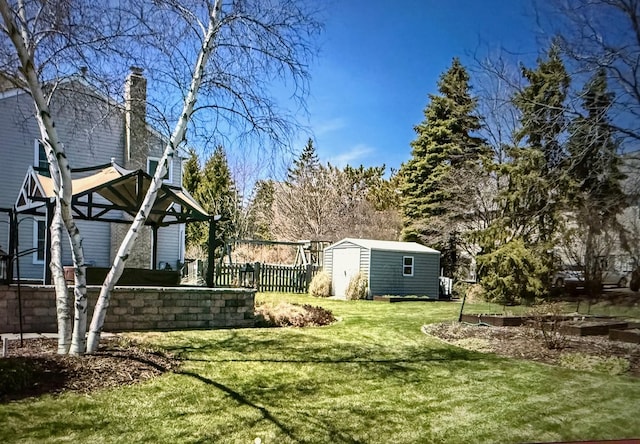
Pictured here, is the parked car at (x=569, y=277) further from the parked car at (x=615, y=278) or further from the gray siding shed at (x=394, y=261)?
the gray siding shed at (x=394, y=261)

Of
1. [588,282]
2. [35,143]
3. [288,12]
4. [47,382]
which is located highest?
[288,12]

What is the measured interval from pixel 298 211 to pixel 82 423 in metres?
2.08

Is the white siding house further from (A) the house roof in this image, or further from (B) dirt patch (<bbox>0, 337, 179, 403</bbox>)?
(A) the house roof

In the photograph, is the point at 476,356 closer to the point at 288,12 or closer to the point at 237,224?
the point at 237,224

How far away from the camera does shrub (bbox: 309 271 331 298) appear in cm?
569

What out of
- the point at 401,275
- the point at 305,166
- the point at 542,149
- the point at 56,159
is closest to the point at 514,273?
the point at 542,149

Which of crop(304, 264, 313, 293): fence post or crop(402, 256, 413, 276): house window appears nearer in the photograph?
crop(402, 256, 413, 276): house window

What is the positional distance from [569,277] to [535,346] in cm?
96

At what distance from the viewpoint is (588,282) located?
10.5 ft

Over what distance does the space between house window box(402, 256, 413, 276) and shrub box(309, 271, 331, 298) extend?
93 centimetres

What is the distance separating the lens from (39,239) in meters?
3.19

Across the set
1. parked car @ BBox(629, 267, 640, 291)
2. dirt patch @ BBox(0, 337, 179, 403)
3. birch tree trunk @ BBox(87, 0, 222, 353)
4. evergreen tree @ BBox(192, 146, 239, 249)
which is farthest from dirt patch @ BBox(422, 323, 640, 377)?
birch tree trunk @ BBox(87, 0, 222, 353)

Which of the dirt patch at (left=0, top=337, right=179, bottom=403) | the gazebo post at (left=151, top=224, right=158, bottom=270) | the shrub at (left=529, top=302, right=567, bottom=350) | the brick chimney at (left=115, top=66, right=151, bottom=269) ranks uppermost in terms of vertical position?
the brick chimney at (left=115, top=66, right=151, bottom=269)

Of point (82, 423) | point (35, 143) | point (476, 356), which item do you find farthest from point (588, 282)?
point (35, 143)
